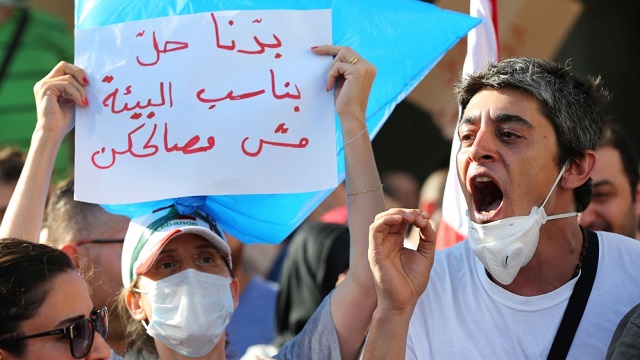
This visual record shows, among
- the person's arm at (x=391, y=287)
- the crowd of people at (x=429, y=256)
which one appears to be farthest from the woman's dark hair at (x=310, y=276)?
the person's arm at (x=391, y=287)

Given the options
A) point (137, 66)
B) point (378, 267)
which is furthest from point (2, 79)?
point (378, 267)

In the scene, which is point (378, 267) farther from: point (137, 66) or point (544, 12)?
point (544, 12)

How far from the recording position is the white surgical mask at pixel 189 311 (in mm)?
3193

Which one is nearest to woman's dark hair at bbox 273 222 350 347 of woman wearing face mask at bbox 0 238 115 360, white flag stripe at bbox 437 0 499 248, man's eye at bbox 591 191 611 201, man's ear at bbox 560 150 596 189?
white flag stripe at bbox 437 0 499 248

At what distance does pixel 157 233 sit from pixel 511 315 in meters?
1.12

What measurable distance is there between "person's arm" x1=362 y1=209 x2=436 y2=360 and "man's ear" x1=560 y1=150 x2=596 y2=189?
0.58m

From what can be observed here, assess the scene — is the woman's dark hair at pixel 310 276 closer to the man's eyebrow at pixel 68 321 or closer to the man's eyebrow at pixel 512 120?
the man's eyebrow at pixel 512 120

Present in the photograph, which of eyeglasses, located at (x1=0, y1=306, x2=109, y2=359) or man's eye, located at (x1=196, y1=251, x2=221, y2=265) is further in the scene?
man's eye, located at (x1=196, y1=251, x2=221, y2=265)

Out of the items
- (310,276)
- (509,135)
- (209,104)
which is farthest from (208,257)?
(310,276)

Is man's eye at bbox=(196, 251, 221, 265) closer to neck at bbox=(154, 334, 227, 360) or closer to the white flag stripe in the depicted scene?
neck at bbox=(154, 334, 227, 360)

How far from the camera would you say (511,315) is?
299 cm

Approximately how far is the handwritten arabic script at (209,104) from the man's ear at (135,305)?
38 centimetres

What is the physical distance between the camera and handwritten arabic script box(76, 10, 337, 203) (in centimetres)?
314

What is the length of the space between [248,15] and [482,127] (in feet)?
2.67
